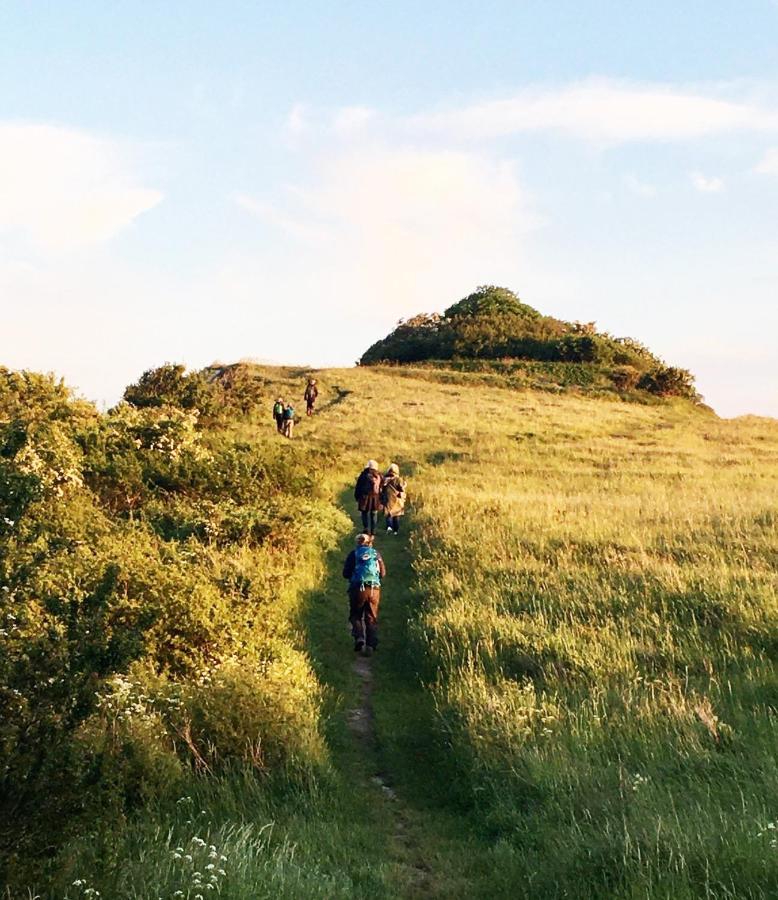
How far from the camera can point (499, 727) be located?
26.1 feet

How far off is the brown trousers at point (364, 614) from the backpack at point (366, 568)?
128 mm

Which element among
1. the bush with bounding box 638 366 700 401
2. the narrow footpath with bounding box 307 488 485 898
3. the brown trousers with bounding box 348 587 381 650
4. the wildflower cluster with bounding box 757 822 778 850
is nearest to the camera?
the wildflower cluster with bounding box 757 822 778 850

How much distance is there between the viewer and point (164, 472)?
17.9 metres

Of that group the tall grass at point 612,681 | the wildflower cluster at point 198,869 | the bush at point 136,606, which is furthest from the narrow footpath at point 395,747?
the wildflower cluster at point 198,869

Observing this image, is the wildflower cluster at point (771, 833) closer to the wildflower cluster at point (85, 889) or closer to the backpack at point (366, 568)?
the wildflower cluster at point (85, 889)

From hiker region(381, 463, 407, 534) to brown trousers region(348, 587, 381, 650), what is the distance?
7391 millimetres

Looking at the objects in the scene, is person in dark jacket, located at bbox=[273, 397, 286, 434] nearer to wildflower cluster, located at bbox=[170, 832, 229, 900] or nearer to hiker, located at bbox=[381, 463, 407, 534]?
hiker, located at bbox=[381, 463, 407, 534]

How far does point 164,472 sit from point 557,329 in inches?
2141

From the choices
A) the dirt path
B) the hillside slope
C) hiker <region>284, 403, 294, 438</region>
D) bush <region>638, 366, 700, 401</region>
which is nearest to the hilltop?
bush <region>638, 366, 700, 401</region>

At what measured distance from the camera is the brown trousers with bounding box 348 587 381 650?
11734mm

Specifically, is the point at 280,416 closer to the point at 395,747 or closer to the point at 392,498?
the point at 392,498

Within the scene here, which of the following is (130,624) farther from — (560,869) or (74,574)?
(560,869)

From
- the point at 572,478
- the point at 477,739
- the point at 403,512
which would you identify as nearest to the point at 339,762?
the point at 477,739

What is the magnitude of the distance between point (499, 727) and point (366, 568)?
4.38 m
